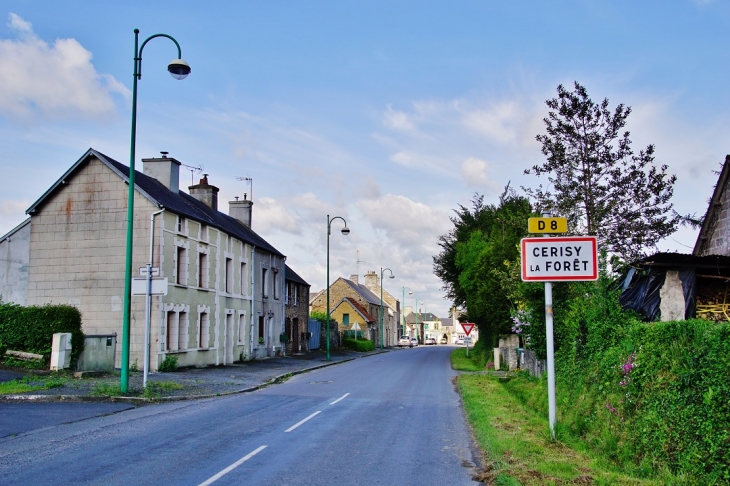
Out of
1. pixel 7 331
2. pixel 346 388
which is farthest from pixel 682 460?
pixel 7 331

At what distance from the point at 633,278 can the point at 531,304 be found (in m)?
3.20

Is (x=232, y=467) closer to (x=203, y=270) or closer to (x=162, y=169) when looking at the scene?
(x=203, y=270)

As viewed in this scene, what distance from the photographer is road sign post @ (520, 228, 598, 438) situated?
957 cm

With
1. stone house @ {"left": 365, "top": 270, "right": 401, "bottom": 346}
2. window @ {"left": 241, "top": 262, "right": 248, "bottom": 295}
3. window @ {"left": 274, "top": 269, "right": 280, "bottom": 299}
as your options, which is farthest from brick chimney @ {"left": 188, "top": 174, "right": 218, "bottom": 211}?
stone house @ {"left": 365, "top": 270, "right": 401, "bottom": 346}

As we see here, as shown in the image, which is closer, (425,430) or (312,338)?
(425,430)

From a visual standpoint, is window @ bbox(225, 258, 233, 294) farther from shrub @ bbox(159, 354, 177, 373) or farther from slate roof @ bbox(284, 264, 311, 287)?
slate roof @ bbox(284, 264, 311, 287)

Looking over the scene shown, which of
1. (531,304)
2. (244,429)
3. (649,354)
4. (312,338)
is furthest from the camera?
(312,338)

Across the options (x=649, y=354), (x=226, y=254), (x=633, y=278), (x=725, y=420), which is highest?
(x=226, y=254)

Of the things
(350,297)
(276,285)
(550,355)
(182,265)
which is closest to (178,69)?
(550,355)

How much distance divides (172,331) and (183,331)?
1.04 meters

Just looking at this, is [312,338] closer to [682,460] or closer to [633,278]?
[633,278]

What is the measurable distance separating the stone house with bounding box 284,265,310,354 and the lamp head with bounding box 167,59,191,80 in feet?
92.9

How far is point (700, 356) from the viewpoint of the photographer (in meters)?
6.80

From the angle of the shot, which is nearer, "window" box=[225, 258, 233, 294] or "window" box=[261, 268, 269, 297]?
"window" box=[225, 258, 233, 294]
